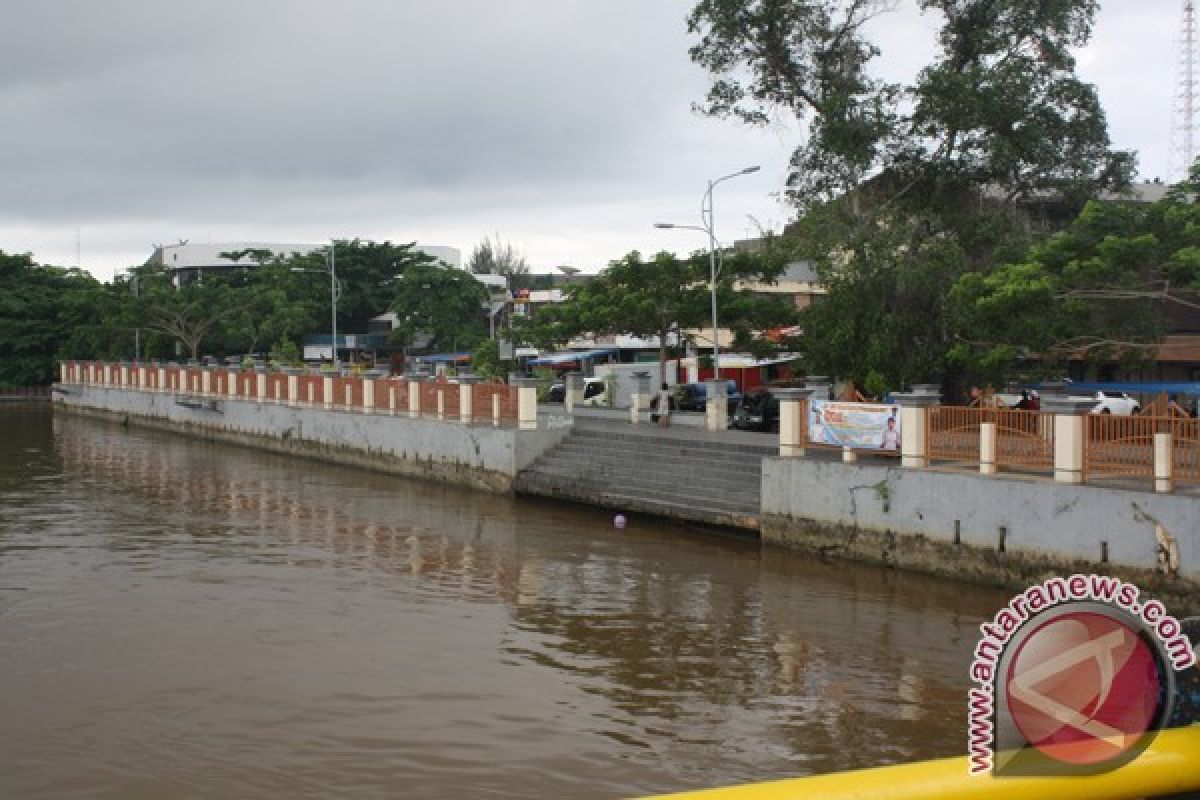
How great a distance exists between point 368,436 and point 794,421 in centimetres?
1465

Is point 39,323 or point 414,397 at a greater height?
point 39,323

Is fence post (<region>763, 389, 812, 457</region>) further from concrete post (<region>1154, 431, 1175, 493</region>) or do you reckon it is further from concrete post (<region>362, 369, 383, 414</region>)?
concrete post (<region>362, 369, 383, 414</region>)

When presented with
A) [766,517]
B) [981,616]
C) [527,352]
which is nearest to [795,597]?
[981,616]

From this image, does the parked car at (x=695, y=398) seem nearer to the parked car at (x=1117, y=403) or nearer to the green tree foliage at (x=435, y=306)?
the parked car at (x=1117, y=403)

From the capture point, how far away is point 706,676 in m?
10.8

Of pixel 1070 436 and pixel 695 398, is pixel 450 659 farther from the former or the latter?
pixel 695 398

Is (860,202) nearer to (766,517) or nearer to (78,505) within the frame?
(766,517)

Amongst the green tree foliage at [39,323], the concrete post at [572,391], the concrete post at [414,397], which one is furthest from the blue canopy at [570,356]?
the green tree foliage at [39,323]

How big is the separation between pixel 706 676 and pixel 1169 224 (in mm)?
11709

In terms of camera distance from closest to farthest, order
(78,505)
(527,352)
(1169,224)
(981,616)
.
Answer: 1. (981,616)
2. (1169,224)
3. (78,505)
4. (527,352)

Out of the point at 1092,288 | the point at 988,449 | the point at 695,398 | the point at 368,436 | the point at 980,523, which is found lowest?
the point at 980,523

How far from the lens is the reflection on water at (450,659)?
849 cm

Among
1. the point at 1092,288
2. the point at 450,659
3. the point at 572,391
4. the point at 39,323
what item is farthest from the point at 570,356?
the point at 450,659

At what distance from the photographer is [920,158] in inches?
964
